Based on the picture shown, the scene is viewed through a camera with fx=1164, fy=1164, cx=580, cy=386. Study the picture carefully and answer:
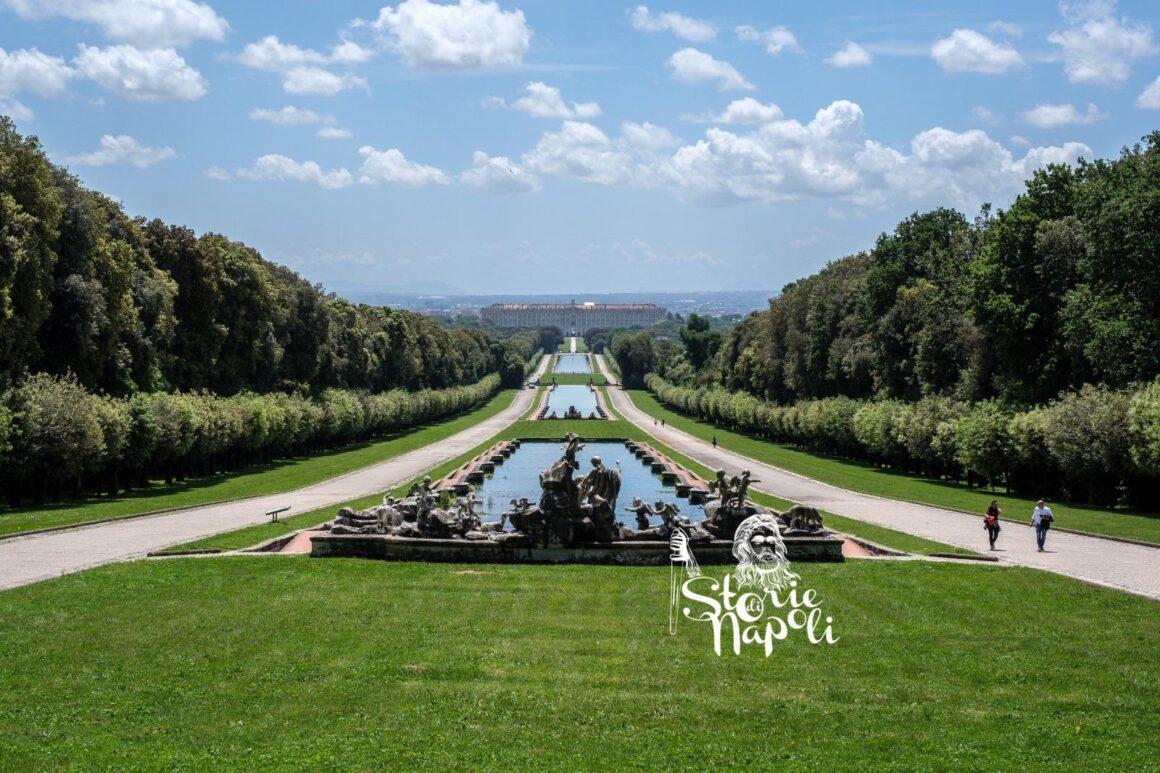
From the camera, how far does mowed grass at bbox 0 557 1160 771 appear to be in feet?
38.7

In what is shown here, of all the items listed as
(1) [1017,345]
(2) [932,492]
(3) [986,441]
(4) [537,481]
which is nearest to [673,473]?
(4) [537,481]

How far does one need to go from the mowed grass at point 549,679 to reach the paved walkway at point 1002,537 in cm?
275

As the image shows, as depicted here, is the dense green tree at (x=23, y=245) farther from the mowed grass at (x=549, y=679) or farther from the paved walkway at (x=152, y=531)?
the mowed grass at (x=549, y=679)

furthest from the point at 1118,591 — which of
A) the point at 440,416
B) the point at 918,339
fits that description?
the point at 440,416

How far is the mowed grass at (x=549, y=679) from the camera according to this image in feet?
38.7

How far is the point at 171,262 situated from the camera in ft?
183

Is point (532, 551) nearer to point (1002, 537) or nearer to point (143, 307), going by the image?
point (1002, 537)

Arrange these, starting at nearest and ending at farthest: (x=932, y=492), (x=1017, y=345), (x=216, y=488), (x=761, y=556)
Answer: (x=761, y=556), (x=932, y=492), (x=216, y=488), (x=1017, y=345)

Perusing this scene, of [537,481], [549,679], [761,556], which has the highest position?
[761,556]

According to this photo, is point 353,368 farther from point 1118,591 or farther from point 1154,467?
point 1118,591

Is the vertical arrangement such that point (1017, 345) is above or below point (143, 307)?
below

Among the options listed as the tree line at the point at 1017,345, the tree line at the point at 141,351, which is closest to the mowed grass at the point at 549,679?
the tree line at the point at 141,351

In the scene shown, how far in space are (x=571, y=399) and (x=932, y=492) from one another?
3726 inches
